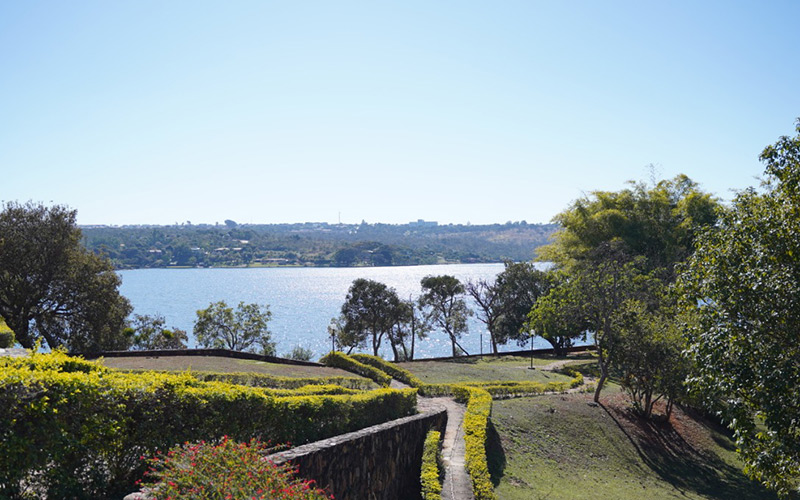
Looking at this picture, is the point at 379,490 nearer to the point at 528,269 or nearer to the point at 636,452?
the point at 636,452

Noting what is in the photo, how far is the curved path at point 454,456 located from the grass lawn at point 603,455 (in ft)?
3.45

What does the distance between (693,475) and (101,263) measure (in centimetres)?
3030

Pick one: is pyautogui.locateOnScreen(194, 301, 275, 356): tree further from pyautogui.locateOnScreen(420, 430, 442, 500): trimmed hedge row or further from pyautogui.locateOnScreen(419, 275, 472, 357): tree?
pyautogui.locateOnScreen(420, 430, 442, 500): trimmed hedge row

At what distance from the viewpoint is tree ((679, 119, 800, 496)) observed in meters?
9.24

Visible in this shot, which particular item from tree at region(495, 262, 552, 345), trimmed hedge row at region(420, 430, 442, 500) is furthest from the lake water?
trimmed hedge row at region(420, 430, 442, 500)

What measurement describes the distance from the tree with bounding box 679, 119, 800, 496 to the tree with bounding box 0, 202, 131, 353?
2956cm

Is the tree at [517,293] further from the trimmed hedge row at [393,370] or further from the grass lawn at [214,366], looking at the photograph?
the grass lawn at [214,366]

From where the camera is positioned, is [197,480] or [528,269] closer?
[197,480]

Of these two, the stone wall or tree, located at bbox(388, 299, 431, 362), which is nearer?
the stone wall

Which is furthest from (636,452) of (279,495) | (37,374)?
(37,374)

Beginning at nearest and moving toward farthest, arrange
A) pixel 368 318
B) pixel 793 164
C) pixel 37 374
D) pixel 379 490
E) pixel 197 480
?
pixel 197 480 < pixel 37 374 < pixel 793 164 < pixel 379 490 < pixel 368 318

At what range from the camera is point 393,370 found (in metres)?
24.1

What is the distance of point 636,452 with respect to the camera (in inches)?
755

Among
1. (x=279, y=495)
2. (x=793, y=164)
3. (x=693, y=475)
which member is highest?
(x=793, y=164)
